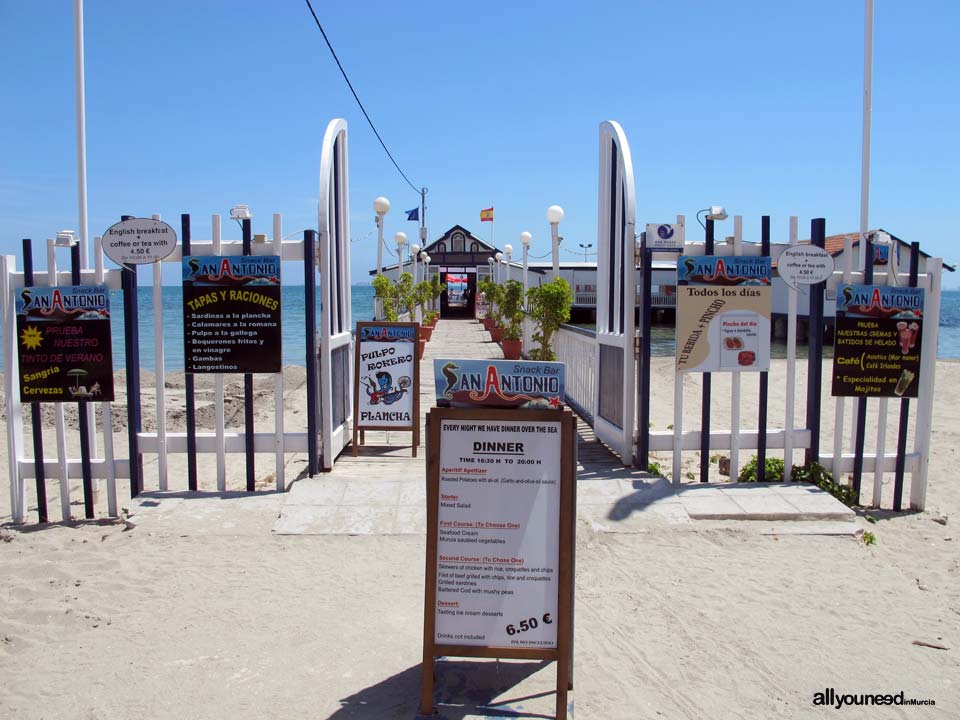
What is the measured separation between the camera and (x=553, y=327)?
40.8ft

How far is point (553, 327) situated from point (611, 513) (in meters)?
7.19

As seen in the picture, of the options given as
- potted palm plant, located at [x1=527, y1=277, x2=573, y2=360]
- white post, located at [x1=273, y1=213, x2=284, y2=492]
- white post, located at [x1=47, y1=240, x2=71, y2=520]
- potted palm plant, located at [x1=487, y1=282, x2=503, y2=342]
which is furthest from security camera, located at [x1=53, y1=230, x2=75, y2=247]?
potted palm plant, located at [x1=487, y1=282, x2=503, y2=342]

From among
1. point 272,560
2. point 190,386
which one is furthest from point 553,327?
point 272,560

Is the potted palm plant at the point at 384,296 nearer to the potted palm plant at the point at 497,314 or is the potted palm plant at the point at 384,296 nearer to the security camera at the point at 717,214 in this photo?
the potted palm plant at the point at 497,314

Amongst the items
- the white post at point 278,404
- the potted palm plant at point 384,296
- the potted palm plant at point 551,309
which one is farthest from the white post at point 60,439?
the potted palm plant at point 384,296

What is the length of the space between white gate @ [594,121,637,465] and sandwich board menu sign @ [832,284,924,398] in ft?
5.40

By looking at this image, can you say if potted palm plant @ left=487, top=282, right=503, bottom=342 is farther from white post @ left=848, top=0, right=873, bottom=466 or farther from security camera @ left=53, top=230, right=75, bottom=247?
security camera @ left=53, top=230, right=75, bottom=247

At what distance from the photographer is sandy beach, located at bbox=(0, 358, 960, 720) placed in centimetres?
315

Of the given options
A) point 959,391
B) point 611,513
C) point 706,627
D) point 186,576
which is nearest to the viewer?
point 706,627

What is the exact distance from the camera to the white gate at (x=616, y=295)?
21.1 feet

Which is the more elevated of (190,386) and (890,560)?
(190,386)

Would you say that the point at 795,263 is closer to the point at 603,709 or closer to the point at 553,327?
the point at 603,709

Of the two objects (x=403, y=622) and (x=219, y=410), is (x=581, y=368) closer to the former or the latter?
(x=219, y=410)

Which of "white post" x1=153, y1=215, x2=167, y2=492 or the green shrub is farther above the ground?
"white post" x1=153, y1=215, x2=167, y2=492
